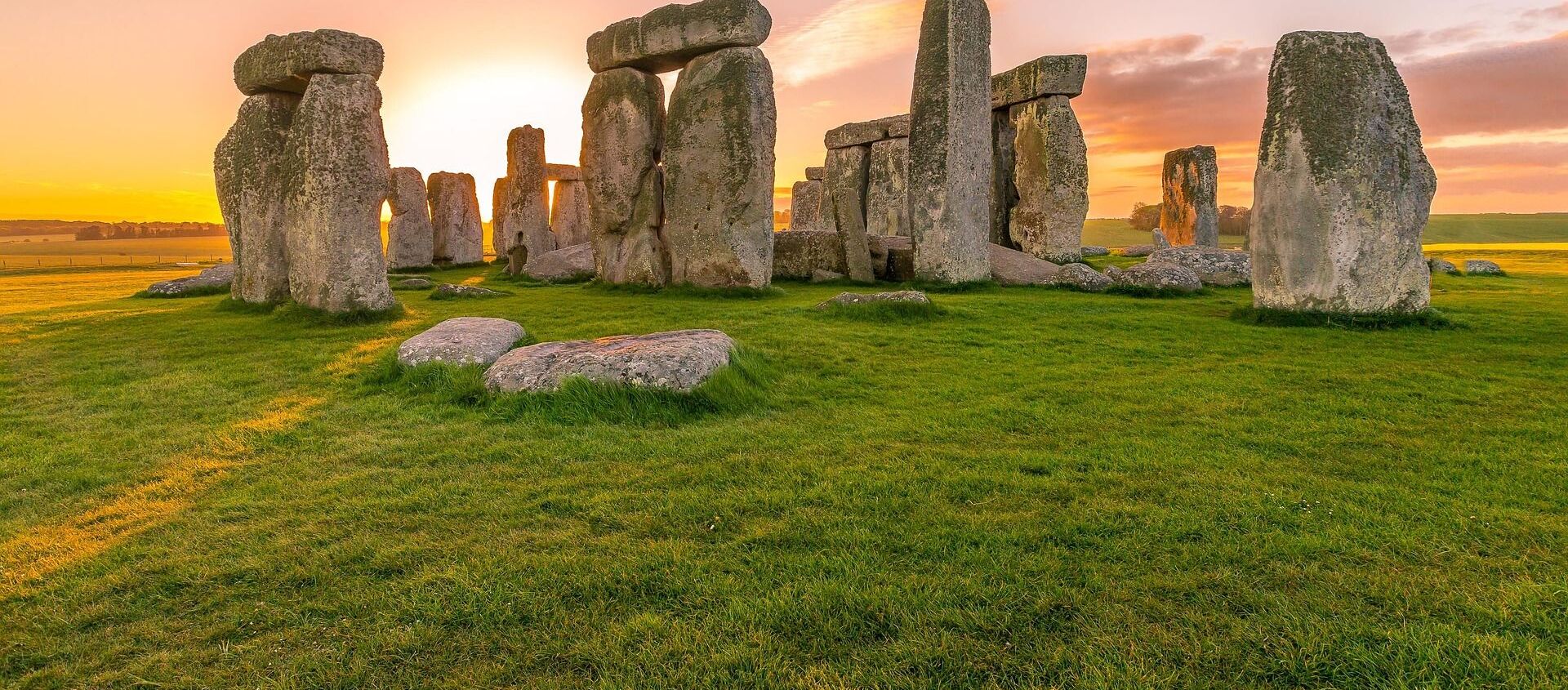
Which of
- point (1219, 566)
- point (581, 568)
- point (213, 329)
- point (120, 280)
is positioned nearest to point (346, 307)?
point (213, 329)

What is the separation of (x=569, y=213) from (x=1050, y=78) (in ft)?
48.2

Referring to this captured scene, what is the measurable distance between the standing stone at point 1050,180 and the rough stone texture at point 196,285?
54.4ft

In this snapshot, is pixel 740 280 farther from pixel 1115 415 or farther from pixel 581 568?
pixel 581 568

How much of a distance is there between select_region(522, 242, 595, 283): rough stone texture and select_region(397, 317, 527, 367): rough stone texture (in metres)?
9.67

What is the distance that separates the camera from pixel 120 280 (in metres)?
20.5

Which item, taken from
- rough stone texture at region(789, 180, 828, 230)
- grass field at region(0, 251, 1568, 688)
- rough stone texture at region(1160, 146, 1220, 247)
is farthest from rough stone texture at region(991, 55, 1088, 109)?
grass field at region(0, 251, 1568, 688)

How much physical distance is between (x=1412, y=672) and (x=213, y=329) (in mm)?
11538

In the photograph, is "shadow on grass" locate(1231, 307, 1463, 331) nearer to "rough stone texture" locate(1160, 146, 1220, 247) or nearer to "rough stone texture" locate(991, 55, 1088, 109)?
"rough stone texture" locate(991, 55, 1088, 109)

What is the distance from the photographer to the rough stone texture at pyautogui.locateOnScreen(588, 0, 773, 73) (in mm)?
12062

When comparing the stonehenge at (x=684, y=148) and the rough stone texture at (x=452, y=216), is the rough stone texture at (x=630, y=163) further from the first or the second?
the rough stone texture at (x=452, y=216)

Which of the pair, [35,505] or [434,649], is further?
[35,505]

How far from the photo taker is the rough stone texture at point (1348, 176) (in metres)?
7.98

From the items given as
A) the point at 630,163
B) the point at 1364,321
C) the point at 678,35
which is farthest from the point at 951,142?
the point at 1364,321

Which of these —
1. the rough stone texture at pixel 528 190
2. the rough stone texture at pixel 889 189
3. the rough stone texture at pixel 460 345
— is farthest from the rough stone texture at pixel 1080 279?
the rough stone texture at pixel 528 190
